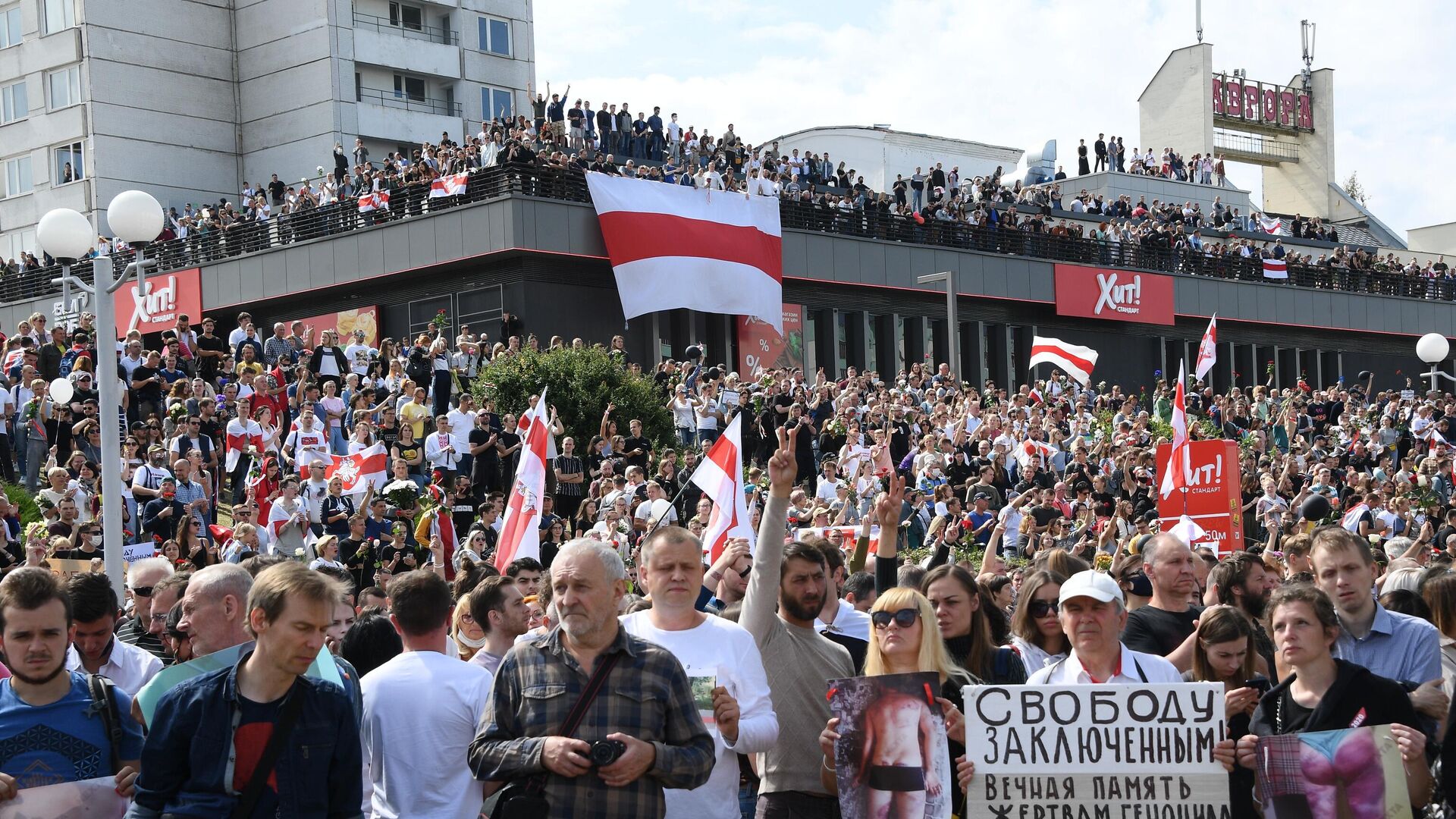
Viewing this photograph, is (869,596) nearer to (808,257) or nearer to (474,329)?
(474,329)

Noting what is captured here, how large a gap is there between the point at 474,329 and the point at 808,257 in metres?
8.20

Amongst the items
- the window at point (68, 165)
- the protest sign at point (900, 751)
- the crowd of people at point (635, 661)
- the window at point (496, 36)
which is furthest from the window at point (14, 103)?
the protest sign at point (900, 751)

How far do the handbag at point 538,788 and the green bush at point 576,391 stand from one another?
2146 cm

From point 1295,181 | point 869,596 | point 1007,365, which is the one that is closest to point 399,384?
point 869,596

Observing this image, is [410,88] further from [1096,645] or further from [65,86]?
[1096,645]

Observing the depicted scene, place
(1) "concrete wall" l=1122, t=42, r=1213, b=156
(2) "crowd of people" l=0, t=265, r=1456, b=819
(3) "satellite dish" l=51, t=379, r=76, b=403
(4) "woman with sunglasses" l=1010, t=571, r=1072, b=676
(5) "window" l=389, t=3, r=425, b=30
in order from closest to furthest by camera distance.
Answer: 1. (2) "crowd of people" l=0, t=265, r=1456, b=819
2. (4) "woman with sunglasses" l=1010, t=571, r=1072, b=676
3. (3) "satellite dish" l=51, t=379, r=76, b=403
4. (5) "window" l=389, t=3, r=425, b=30
5. (1) "concrete wall" l=1122, t=42, r=1213, b=156

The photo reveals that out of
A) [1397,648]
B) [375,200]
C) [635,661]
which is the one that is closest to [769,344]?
[375,200]

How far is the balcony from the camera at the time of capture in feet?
167

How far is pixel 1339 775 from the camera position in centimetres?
566

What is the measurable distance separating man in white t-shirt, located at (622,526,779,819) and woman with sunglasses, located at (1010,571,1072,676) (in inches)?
59.3

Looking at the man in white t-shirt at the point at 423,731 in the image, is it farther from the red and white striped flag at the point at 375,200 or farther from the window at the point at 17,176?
the window at the point at 17,176

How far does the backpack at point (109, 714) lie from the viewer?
5457 millimetres

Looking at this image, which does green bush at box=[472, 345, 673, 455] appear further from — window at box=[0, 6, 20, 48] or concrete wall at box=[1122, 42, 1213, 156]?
concrete wall at box=[1122, 42, 1213, 156]

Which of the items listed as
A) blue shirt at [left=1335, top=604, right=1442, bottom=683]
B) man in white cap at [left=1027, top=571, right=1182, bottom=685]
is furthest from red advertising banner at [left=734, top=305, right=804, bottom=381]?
man in white cap at [left=1027, top=571, right=1182, bottom=685]
